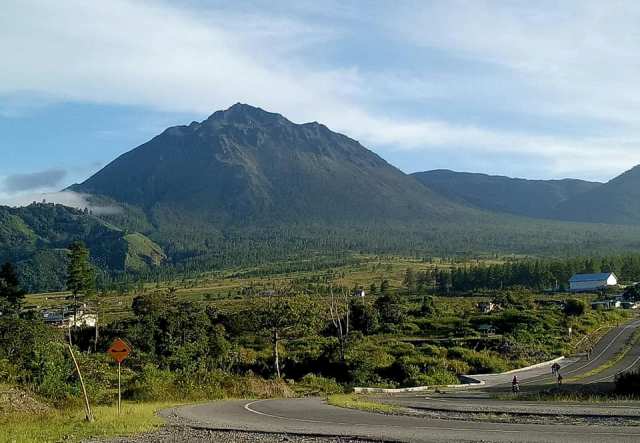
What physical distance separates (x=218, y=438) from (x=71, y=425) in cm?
397

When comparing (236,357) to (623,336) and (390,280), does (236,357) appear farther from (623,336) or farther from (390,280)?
(390,280)

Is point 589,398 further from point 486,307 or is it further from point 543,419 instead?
point 486,307

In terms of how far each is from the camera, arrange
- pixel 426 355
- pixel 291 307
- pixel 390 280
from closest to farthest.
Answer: pixel 291 307
pixel 426 355
pixel 390 280

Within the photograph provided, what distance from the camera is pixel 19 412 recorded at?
17516 millimetres

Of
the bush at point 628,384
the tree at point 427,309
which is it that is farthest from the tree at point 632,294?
the bush at point 628,384

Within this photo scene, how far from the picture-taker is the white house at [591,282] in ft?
375

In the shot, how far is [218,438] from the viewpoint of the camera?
13719 mm

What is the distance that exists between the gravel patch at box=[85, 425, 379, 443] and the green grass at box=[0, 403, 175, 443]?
1.96ft

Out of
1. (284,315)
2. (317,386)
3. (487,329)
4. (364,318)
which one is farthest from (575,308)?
(317,386)

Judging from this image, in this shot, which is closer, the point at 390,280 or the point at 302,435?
the point at 302,435

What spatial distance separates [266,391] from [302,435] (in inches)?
662

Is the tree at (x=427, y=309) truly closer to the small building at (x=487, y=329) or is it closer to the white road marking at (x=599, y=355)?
the small building at (x=487, y=329)

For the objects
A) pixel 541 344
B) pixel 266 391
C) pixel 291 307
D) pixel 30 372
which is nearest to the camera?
pixel 30 372

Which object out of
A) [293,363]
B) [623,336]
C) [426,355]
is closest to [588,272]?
[623,336]
